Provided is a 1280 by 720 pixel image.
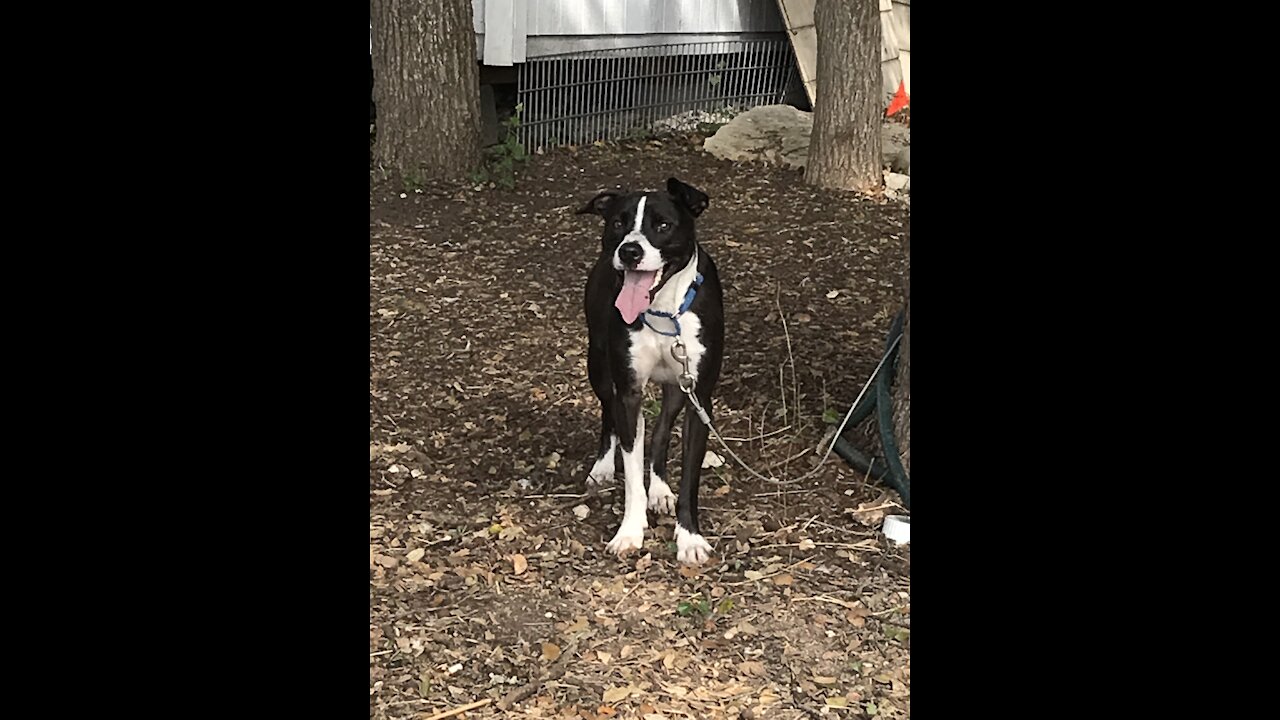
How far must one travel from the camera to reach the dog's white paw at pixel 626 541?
4562 mm

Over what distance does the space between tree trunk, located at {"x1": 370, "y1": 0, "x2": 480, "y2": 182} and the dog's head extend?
4687 millimetres

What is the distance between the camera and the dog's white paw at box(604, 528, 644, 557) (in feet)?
15.0

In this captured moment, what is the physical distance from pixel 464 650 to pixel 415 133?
5.61m

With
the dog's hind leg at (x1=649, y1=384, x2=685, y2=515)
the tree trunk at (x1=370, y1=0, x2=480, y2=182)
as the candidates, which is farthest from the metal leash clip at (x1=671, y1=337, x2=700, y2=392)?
the tree trunk at (x1=370, y1=0, x2=480, y2=182)

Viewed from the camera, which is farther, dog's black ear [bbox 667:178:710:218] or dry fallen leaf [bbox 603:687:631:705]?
dog's black ear [bbox 667:178:710:218]

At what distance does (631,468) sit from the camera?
4.59 m

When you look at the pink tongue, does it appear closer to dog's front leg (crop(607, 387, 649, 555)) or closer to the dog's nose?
the dog's nose

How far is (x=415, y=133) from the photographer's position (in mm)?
8898

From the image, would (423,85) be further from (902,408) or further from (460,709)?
(460,709)

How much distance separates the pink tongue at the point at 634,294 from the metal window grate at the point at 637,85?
6.22 metres

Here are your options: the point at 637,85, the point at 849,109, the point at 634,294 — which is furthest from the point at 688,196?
the point at 637,85

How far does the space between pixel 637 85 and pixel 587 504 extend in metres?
7.20
